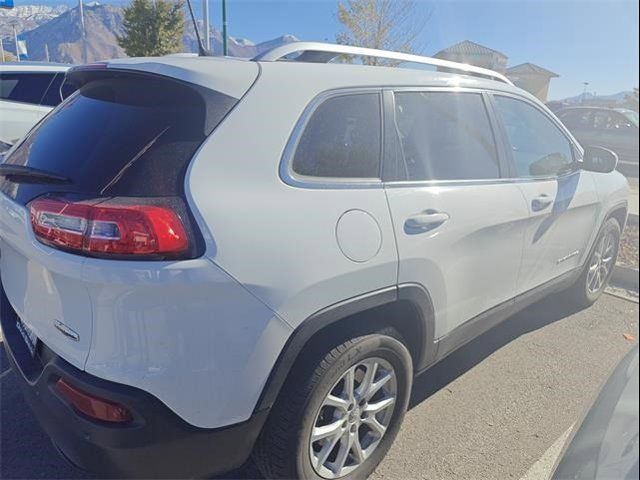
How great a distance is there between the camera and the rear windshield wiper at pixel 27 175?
1.68 metres

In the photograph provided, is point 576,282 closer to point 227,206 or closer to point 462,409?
point 462,409

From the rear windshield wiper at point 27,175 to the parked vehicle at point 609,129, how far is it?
15.9 metres

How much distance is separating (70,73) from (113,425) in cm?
149

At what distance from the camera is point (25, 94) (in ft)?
19.0

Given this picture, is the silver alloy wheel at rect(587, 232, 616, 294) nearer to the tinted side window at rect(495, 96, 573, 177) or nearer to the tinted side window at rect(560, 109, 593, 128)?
the tinted side window at rect(495, 96, 573, 177)

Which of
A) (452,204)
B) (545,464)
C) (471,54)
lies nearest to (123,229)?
(452,204)

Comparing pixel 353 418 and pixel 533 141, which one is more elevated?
pixel 533 141

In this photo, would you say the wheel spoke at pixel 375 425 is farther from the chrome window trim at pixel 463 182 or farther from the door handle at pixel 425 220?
the chrome window trim at pixel 463 182

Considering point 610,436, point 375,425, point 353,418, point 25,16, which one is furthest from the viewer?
point 25,16

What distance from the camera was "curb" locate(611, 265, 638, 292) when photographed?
4.94 m

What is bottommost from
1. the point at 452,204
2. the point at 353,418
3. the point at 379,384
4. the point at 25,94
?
the point at 353,418

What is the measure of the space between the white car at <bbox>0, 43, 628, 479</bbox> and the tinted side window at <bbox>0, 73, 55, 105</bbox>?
4.45 m

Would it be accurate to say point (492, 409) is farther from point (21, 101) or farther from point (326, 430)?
A: point (21, 101)

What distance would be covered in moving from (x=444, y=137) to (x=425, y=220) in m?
0.61
